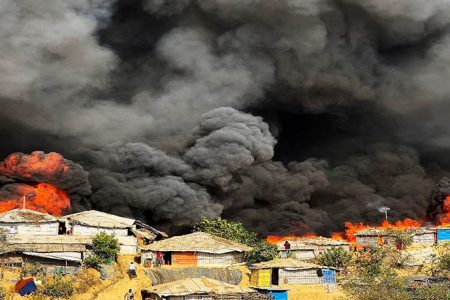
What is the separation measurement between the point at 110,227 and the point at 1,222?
905 cm

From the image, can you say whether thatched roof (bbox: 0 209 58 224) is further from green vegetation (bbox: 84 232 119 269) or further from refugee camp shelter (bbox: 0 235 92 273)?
green vegetation (bbox: 84 232 119 269)

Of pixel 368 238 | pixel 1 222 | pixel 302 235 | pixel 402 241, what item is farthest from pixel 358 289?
pixel 302 235

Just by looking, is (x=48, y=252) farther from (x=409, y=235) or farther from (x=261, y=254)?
(x=409, y=235)

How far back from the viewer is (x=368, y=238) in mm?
64750

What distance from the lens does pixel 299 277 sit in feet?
155

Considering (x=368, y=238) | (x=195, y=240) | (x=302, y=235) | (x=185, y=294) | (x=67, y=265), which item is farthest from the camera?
(x=302, y=235)

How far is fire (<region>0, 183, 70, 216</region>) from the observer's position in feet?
208

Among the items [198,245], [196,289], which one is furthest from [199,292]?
[198,245]

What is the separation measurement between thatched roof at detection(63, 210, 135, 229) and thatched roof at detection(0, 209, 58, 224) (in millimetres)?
2148

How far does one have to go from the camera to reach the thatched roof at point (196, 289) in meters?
37.2

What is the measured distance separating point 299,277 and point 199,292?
12276mm

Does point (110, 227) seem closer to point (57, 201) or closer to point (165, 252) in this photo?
point (165, 252)

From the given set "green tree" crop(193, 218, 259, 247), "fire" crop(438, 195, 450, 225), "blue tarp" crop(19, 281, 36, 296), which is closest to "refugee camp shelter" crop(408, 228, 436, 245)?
"green tree" crop(193, 218, 259, 247)

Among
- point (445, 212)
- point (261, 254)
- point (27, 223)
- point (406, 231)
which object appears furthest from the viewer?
point (445, 212)
